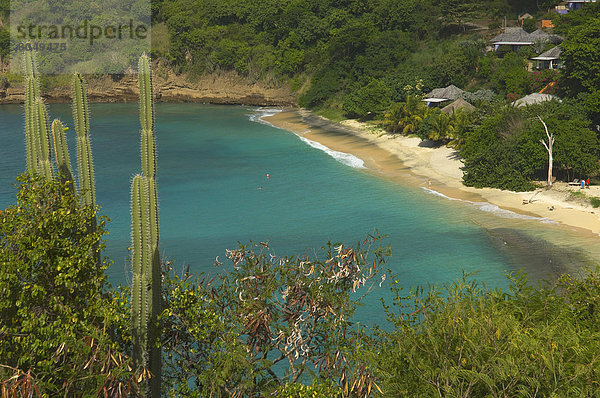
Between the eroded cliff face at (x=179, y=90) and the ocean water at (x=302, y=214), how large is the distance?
3075 cm

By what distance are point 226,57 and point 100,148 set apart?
1686 inches

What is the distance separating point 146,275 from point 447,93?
6073cm

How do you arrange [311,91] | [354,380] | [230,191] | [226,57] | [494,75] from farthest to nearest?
[226,57], [311,91], [494,75], [230,191], [354,380]

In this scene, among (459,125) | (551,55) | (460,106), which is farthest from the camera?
(551,55)

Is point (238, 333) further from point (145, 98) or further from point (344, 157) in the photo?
point (344, 157)

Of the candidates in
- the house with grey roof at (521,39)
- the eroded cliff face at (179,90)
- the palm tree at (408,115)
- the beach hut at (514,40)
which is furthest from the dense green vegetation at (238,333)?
the eroded cliff face at (179,90)

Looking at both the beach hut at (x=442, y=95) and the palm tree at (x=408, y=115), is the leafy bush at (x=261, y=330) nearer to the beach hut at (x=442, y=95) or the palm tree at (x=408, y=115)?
the palm tree at (x=408, y=115)

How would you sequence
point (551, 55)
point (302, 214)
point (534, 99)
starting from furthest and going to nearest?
point (551, 55)
point (534, 99)
point (302, 214)

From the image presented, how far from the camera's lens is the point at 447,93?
228ft

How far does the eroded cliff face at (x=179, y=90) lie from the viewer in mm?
102000

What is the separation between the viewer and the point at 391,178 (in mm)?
51250

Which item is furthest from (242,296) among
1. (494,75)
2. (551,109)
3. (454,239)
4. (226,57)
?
(226,57)

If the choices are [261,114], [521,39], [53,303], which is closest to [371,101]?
[521,39]

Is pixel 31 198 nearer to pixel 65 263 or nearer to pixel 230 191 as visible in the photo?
pixel 65 263
